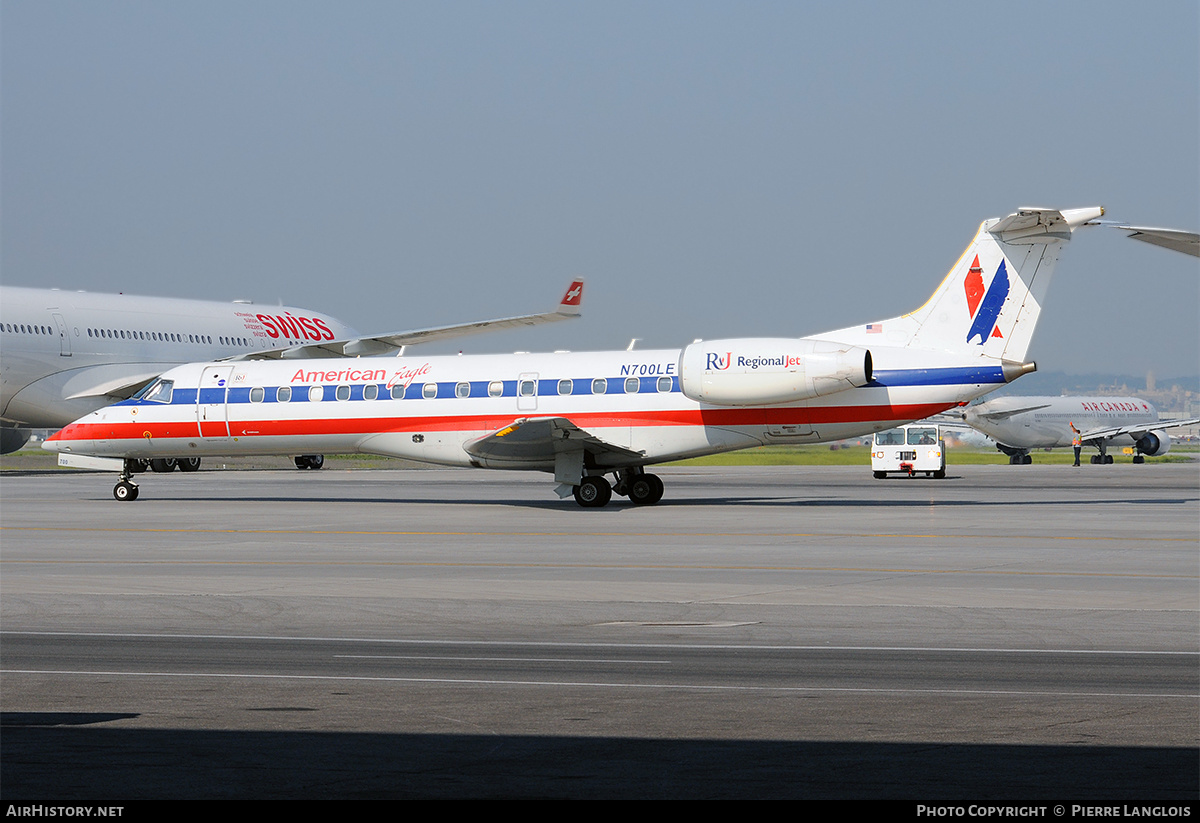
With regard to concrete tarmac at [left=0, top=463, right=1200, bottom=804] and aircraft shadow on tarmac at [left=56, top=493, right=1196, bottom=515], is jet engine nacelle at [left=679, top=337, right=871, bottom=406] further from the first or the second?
concrete tarmac at [left=0, top=463, right=1200, bottom=804]

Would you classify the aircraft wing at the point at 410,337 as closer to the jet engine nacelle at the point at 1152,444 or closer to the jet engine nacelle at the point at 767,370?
the jet engine nacelle at the point at 767,370

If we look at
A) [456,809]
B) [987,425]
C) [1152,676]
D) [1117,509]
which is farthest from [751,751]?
[987,425]

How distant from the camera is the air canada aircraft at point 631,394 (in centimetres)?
2672

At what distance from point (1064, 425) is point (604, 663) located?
8231 centimetres

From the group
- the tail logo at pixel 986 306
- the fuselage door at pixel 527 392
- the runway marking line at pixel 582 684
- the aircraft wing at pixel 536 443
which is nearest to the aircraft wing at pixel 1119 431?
the tail logo at pixel 986 306

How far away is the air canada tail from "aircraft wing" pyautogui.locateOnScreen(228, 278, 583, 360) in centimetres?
1935

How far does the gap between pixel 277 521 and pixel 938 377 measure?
43.5 feet

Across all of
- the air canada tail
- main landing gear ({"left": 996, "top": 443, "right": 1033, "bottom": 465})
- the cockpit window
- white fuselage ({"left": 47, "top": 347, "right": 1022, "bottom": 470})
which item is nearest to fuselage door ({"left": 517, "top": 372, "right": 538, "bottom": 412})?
white fuselage ({"left": 47, "top": 347, "right": 1022, "bottom": 470})

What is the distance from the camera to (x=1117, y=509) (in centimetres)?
2828

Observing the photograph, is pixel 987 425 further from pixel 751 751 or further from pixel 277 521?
pixel 751 751

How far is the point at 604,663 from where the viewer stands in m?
9.93

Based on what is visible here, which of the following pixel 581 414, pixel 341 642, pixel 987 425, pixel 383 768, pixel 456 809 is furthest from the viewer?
pixel 987 425

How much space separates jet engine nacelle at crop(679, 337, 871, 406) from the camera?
87.0 ft

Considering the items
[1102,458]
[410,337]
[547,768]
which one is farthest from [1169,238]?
[1102,458]
